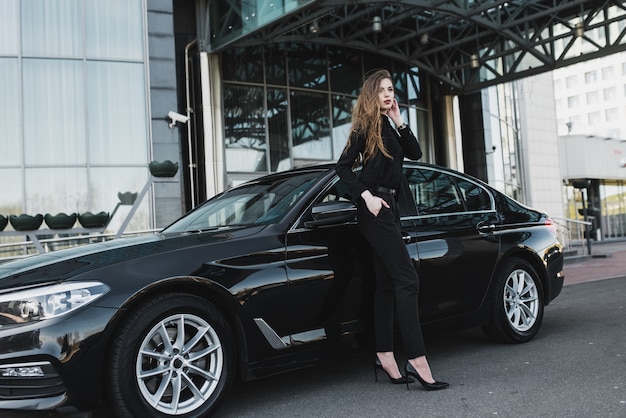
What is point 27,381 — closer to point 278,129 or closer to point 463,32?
point 278,129

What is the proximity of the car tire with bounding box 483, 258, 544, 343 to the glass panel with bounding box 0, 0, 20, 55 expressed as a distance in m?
11.7

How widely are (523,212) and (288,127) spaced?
1138 centimetres

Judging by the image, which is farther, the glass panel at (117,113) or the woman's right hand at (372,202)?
the glass panel at (117,113)

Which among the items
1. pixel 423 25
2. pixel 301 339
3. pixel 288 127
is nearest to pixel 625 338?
pixel 301 339

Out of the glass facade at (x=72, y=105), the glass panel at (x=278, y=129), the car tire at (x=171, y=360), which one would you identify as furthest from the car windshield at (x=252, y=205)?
the glass panel at (x=278, y=129)

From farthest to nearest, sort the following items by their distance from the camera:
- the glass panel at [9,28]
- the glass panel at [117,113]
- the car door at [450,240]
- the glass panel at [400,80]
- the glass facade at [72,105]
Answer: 1. the glass panel at [400,80]
2. the glass panel at [117,113]
3. the glass panel at [9,28]
4. the glass facade at [72,105]
5. the car door at [450,240]

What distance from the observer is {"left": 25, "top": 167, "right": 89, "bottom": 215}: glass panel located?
1268 centimetres

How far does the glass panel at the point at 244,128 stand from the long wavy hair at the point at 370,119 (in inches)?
453

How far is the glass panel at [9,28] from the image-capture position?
1288 centimetres

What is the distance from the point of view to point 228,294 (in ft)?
11.2

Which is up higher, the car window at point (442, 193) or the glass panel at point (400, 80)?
the glass panel at point (400, 80)

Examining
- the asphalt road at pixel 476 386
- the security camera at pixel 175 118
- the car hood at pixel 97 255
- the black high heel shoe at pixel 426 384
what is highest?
the security camera at pixel 175 118

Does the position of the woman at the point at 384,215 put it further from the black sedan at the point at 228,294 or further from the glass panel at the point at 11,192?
the glass panel at the point at 11,192

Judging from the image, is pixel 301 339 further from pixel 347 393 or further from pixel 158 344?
pixel 158 344
